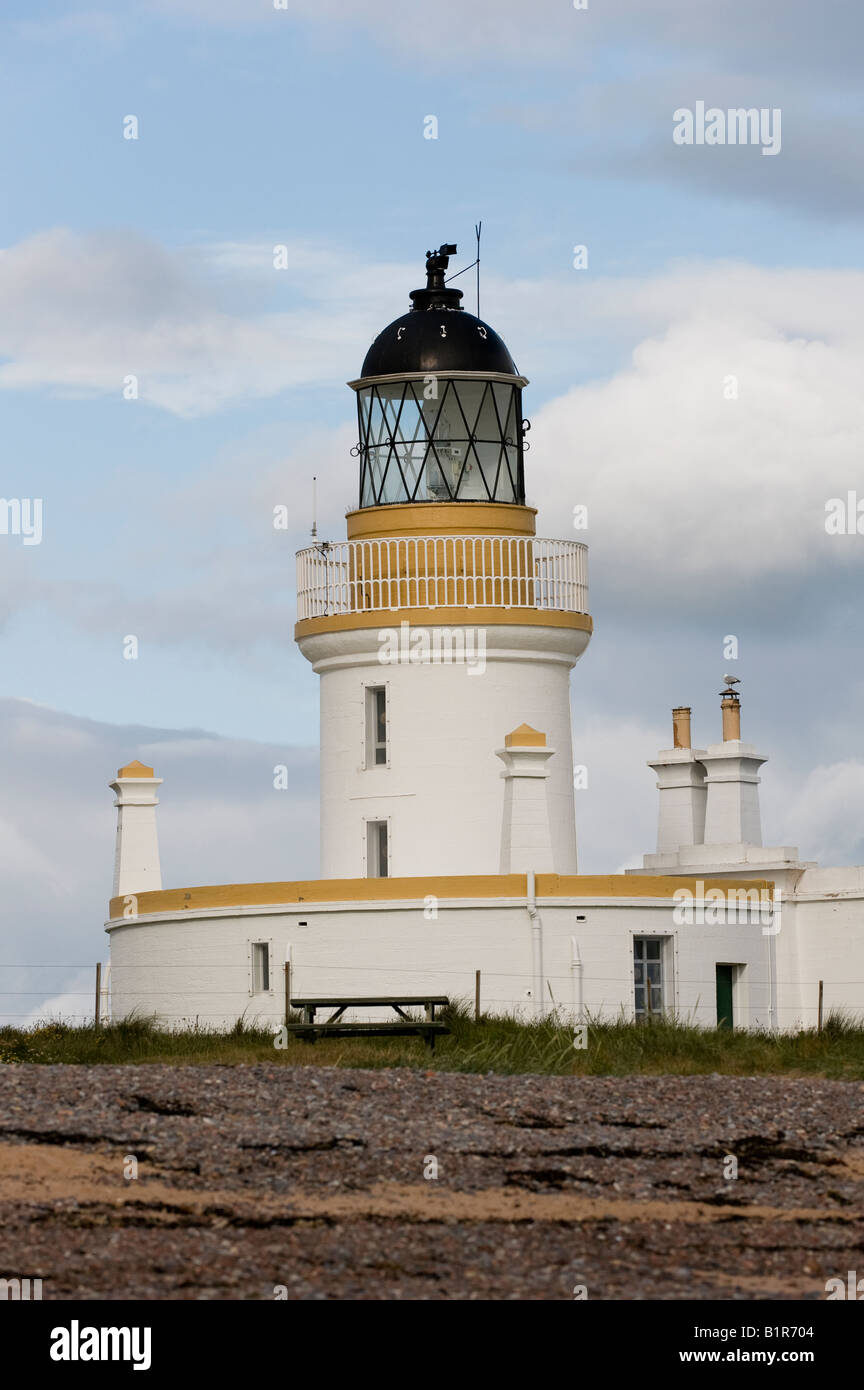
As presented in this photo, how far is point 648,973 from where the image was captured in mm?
26562

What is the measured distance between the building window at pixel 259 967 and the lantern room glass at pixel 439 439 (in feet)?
19.3

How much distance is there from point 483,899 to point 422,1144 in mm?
10314

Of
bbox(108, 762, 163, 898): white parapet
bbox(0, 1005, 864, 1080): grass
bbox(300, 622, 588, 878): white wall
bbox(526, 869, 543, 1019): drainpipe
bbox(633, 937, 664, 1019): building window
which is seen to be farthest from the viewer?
bbox(108, 762, 163, 898): white parapet

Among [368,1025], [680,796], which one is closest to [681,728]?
[680,796]

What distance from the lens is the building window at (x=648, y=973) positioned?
2630 centimetres

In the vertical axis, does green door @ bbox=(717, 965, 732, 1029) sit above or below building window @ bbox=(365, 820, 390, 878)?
below

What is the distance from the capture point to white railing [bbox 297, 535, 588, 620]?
2770 cm

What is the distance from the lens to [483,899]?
2566 cm

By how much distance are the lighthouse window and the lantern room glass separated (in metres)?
4.10

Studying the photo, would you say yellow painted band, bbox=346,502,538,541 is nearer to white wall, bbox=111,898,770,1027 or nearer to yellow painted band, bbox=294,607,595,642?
yellow painted band, bbox=294,607,595,642

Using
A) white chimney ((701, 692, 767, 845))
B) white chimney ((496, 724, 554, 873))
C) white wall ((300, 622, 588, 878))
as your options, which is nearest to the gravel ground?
white chimney ((496, 724, 554, 873))

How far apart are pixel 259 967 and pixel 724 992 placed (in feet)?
19.0

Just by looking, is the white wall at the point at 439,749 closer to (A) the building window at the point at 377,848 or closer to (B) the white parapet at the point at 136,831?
(A) the building window at the point at 377,848

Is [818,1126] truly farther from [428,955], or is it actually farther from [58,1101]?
[428,955]
